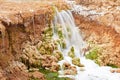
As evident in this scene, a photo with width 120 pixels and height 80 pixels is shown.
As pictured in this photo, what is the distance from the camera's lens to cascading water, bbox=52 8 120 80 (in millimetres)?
15383

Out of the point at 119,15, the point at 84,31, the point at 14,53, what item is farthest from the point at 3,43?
the point at 119,15

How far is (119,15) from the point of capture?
18688 mm

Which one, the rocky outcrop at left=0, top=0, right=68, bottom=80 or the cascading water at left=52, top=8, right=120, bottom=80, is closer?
the rocky outcrop at left=0, top=0, right=68, bottom=80

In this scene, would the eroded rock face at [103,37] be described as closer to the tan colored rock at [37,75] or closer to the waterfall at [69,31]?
the waterfall at [69,31]

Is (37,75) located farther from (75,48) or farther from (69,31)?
(69,31)

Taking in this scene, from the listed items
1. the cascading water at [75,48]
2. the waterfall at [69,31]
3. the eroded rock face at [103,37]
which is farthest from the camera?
the waterfall at [69,31]

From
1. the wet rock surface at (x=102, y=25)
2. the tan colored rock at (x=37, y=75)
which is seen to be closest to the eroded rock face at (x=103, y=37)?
the wet rock surface at (x=102, y=25)

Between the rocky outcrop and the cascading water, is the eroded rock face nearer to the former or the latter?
the cascading water

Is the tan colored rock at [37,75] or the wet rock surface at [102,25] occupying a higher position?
the wet rock surface at [102,25]

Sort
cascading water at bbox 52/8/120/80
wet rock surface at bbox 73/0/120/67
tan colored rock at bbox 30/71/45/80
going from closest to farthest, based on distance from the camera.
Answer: tan colored rock at bbox 30/71/45/80 < cascading water at bbox 52/8/120/80 < wet rock surface at bbox 73/0/120/67

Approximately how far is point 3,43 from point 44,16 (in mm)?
3639

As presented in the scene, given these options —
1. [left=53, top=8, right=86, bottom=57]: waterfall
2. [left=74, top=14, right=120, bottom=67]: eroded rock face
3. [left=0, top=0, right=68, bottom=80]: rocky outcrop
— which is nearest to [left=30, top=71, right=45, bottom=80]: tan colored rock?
[left=0, top=0, right=68, bottom=80]: rocky outcrop

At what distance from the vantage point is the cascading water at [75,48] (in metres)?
15.4

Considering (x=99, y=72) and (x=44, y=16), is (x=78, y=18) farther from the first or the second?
(x=99, y=72)
